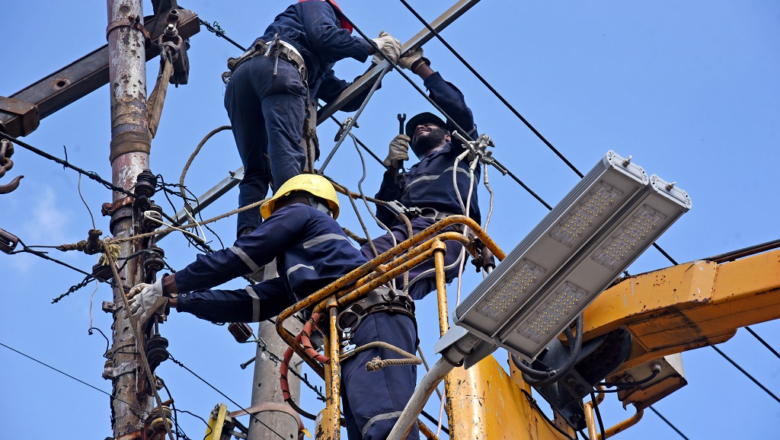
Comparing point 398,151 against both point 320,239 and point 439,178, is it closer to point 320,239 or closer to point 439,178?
point 439,178

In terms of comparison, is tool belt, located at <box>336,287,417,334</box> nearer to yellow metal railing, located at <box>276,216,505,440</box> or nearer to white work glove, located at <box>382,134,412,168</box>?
yellow metal railing, located at <box>276,216,505,440</box>

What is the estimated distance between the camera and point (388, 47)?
10.3 m

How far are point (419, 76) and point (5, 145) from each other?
360 centimetres

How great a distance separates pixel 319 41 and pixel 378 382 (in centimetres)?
431

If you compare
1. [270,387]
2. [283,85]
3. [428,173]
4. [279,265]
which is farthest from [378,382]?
[428,173]

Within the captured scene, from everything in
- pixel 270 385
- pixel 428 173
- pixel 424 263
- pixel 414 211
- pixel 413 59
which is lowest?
pixel 270 385

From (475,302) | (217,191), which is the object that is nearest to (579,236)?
(475,302)

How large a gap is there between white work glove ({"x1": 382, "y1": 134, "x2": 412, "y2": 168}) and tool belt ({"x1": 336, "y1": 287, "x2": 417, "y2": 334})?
3245mm

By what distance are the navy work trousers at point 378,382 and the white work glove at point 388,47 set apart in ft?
13.1

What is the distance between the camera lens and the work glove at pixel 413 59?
34.1ft

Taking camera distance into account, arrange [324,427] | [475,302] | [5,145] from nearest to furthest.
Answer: [475,302]
[324,427]
[5,145]

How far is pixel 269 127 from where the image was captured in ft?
29.1

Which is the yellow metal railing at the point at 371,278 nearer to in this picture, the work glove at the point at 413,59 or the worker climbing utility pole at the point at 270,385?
the worker climbing utility pole at the point at 270,385

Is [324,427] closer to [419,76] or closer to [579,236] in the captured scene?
[579,236]
